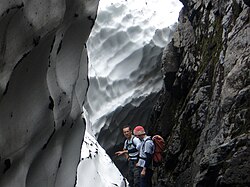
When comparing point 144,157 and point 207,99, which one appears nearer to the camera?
point 144,157

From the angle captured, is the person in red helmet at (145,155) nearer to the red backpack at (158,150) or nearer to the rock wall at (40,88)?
the red backpack at (158,150)

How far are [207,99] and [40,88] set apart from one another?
6238 mm

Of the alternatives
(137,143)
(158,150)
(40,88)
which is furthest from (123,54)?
(40,88)

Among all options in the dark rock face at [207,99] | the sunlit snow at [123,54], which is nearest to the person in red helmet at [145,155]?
the dark rock face at [207,99]

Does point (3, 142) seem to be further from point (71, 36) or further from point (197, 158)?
point (197, 158)

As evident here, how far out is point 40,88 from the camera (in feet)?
8.93

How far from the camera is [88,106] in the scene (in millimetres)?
11875

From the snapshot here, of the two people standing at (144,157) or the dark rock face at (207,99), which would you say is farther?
the two people standing at (144,157)

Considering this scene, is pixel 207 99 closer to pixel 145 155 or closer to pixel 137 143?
pixel 137 143

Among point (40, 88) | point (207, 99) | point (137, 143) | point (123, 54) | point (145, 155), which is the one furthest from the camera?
point (123, 54)

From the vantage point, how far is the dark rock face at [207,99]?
6961 millimetres

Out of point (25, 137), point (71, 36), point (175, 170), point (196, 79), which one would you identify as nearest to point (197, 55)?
point (196, 79)

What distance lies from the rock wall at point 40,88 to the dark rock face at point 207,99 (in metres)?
3.72

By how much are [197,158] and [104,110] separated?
412 cm
